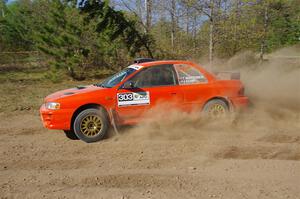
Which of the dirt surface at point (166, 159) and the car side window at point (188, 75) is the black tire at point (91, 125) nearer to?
the dirt surface at point (166, 159)

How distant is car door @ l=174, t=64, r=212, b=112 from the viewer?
7.10 metres

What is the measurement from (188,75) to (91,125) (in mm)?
2344

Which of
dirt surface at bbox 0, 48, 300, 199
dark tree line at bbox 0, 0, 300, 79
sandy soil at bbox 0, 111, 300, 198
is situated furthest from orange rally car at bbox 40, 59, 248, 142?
dark tree line at bbox 0, 0, 300, 79

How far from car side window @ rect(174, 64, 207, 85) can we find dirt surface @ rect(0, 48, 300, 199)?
0.74m

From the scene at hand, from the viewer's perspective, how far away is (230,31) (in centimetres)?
1589

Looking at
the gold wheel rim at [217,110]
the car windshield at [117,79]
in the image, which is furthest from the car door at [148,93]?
the gold wheel rim at [217,110]

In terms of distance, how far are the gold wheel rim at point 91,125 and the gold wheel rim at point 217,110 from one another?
95.8 inches

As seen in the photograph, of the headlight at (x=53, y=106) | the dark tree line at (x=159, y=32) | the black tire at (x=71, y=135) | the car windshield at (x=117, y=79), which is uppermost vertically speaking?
the dark tree line at (x=159, y=32)

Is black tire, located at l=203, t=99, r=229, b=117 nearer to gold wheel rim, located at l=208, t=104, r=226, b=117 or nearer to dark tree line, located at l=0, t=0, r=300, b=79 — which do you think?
gold wheel rim, located at l=208, t=104, r=226, b=117

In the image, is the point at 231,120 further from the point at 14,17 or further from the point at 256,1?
the point at 14,17

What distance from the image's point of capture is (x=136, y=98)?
6.83m

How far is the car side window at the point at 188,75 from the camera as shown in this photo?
23.5 feet

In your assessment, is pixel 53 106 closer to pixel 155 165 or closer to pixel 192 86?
pixel 155 165

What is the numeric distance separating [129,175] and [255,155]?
219 cm
